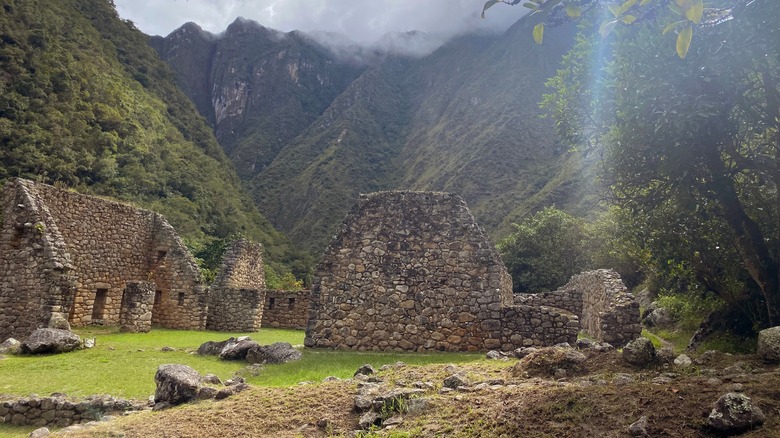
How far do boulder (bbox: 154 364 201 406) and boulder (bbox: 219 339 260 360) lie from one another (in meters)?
3.69

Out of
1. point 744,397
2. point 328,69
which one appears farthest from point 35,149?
point 328,69

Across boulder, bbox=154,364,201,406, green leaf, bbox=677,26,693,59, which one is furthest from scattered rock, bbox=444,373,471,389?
green leaf, bbox=677,26,693,59

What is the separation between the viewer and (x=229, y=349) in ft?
37.7

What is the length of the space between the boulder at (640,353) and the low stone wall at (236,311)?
58.5ft

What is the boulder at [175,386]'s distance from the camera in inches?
287

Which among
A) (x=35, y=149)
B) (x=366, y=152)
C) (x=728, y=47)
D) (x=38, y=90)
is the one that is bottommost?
(x=728, y=47)

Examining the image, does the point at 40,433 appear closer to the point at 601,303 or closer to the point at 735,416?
the point at 735,416

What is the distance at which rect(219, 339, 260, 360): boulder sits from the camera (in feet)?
37.3

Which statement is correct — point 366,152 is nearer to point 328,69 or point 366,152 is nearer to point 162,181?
point 162,181

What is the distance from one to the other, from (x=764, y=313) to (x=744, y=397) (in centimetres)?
609

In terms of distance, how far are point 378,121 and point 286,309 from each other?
273ft

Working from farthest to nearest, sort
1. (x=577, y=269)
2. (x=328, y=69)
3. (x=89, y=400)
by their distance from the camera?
(x=328, y=69), (x=577, y=269), (x=89, y=400)

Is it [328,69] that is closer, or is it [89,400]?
[89,400]

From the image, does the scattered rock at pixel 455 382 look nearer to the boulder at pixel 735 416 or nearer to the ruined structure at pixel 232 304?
the boulder at pixel 735 416
